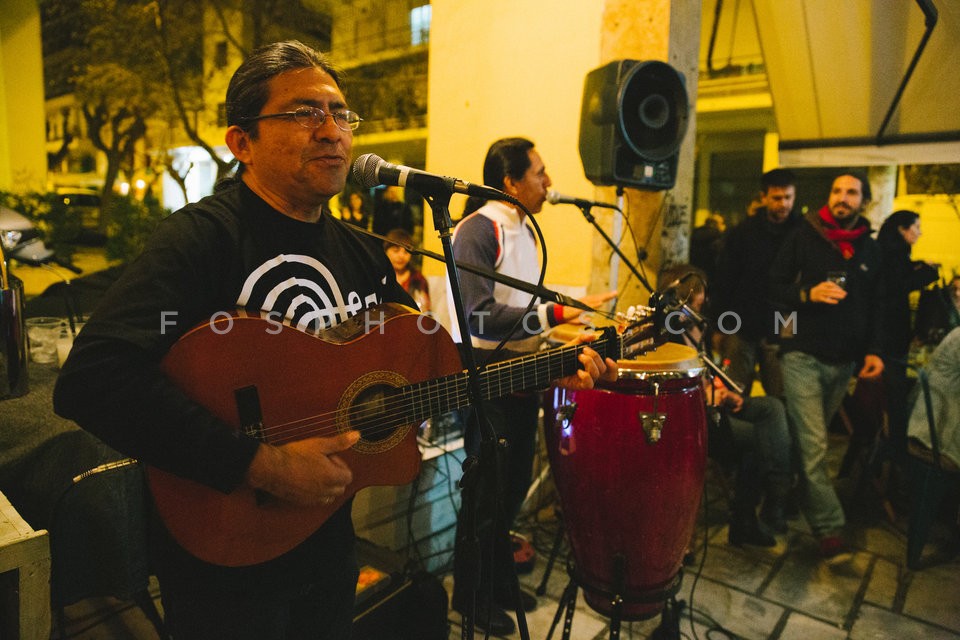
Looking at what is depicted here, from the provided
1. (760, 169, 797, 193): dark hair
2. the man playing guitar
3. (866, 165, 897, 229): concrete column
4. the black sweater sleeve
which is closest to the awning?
(866, 165, 897, 229): concrete column

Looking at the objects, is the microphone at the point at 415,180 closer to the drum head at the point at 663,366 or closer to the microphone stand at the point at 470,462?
the microphone stand at the point at 470,462

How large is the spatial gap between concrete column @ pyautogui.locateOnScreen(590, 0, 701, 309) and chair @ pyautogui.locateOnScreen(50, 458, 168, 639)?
2.58 m

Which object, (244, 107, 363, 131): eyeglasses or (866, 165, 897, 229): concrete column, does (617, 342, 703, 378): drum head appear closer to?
(244, 107, 363, 131): eyeglasses

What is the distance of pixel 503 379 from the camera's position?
5.99 feet

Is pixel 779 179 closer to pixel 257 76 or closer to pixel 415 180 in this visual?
pixel 415 180

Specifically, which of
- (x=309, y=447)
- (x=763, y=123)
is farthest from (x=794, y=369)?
(x=763, y=123)

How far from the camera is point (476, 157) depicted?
5.00 metres

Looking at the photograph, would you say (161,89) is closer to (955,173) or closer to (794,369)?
(794,369)

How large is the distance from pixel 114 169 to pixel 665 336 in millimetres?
10251

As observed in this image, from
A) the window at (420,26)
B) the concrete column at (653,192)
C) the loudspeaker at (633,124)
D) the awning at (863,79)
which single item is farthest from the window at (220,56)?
the loudspeaker at (633,124)

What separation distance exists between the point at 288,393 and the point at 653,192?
2805 millimetres

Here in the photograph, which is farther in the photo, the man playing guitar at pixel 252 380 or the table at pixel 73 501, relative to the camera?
the table at pixel 73 501

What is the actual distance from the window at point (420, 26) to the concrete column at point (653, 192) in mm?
9458

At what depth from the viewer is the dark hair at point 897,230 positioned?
4.78 m
